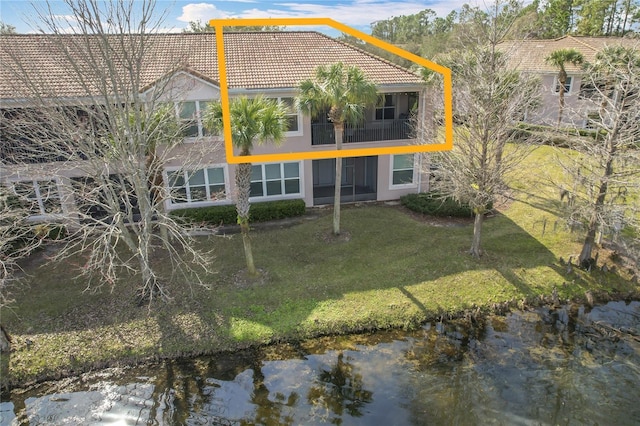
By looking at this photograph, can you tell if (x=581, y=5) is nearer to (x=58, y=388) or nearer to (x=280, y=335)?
(x=280, y=335)

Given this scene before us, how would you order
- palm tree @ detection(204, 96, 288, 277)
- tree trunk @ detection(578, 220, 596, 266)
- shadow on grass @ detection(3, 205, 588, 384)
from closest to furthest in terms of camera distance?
shadow on grass @ detection(3, 205, 588, 384) → palm tree @ detection(204, 96, 288, 277) → tree trunk @ detection(578, 220, 596, 266)

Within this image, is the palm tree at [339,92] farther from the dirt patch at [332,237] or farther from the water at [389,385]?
the water at [389,385]

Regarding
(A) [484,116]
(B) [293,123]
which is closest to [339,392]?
(A) [484,116]

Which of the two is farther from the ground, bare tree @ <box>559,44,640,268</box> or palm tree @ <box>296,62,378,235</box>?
palm tree @ <box>296,62,378,235</box>

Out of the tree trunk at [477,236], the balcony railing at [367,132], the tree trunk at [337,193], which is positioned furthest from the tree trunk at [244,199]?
the tree trunk at [477,236]

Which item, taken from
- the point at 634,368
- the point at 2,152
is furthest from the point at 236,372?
the point at 2,152

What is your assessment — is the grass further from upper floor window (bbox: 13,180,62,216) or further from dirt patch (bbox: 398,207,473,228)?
upper floor window (bbox: 13,180,62,216)

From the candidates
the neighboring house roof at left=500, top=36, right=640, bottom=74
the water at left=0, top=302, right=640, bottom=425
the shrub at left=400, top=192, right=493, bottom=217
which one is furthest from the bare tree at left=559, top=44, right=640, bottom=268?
the neighboring house roof at left=500, top=36, right=640, bottom=74
